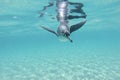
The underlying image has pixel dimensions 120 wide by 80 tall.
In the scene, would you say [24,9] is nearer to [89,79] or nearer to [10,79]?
[10,79]

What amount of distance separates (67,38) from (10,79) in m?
13.0

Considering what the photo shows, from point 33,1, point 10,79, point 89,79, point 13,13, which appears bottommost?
point 10,79

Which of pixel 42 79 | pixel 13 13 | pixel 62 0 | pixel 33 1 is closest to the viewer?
pixel 62 0

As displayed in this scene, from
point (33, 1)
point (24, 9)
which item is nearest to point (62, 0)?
point (33, 1)

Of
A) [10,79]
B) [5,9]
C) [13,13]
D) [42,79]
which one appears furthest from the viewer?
[13,13]

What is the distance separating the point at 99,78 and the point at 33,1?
12.8m

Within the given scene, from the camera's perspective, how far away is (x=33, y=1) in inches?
894

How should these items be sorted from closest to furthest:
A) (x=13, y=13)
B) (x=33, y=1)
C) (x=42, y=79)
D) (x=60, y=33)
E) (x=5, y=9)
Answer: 1. (x=60, y=33)
2. (x=42, y=79)
3. (x=33, y=1)
4. (x=5, y=9)
5. (x=13, y=13)

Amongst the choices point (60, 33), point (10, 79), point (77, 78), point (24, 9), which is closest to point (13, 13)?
point (24, 9)

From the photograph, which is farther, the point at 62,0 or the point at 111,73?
the point at 111,73

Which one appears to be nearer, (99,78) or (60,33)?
(60,33)

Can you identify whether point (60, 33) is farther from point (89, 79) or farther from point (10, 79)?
point (10, 79)

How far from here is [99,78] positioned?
14.7 m

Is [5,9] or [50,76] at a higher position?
[5,9]
